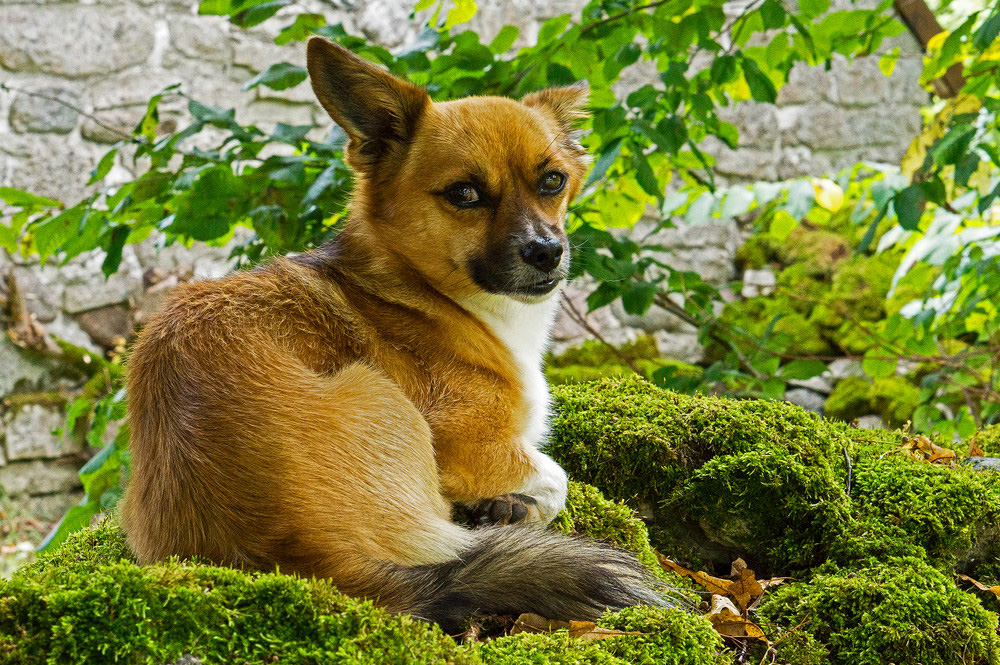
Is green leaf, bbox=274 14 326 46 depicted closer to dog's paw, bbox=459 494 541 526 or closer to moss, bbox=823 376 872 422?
dog's paw, bbox=459 494 541 526

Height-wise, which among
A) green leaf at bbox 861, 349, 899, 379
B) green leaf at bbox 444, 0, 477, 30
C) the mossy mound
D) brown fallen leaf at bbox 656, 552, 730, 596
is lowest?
brown fallen leaf at bbox 656, 552, 730, 596

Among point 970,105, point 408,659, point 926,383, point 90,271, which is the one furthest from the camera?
point 90,271

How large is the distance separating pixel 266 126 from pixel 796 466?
5.89 meters

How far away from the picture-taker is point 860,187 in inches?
185

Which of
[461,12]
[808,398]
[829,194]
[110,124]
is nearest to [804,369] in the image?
[829,194]

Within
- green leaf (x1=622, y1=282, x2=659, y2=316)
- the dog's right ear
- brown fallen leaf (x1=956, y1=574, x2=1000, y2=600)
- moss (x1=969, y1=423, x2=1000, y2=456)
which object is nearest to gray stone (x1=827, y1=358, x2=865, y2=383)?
moss (x1=969, y1=423, x2=1000, y2=456)

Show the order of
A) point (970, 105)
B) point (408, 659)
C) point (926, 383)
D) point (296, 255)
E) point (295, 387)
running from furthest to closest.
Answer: point (926, 383) < point (970, 105) < point (296, 255) < point (295, 387) < point (408, 659)

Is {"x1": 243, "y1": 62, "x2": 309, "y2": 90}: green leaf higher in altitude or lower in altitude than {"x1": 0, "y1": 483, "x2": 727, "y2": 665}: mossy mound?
higher

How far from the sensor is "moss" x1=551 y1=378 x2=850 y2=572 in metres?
2.62

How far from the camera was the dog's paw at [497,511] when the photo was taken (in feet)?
7.89

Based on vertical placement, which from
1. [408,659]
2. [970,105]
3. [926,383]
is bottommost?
[926,383]

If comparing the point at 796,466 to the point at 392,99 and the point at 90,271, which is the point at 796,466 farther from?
the point at 90,271

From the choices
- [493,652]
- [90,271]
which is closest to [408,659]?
[493,652]

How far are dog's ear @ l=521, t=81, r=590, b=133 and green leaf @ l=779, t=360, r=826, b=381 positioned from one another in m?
1.61
